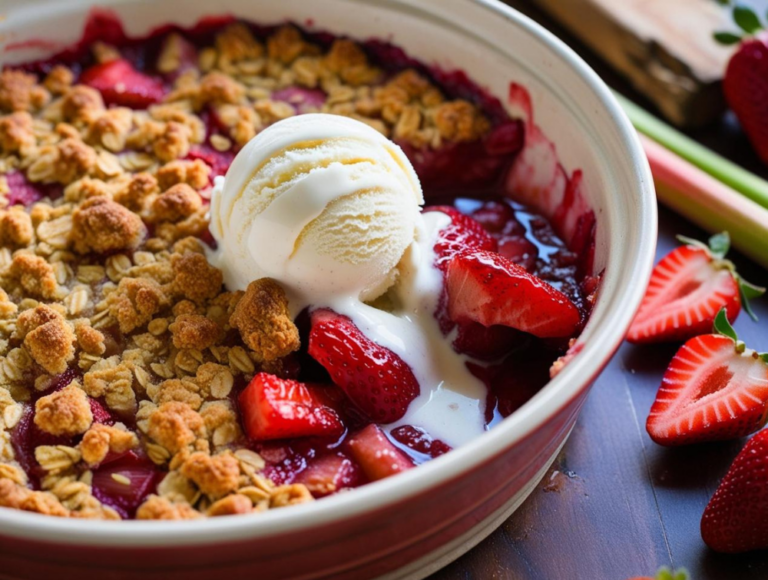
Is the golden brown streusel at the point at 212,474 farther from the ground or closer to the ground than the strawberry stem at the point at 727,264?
closer to the ground

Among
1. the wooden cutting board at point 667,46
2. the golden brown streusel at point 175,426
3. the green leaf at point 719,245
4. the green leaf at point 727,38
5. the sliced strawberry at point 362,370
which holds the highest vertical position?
the green leaf at point 727,38

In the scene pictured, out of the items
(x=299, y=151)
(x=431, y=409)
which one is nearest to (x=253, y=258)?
(x=299, y=151)

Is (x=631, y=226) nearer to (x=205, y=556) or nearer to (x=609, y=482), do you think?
(x=609, y=482)

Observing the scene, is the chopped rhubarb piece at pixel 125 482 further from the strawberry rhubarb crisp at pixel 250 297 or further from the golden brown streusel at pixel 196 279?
the golden brown streusel at pixel 196 279

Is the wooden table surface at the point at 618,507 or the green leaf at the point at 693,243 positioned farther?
the green leaf at the point at 693,243

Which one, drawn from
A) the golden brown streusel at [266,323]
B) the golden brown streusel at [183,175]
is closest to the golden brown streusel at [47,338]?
the golden brown streusel at [266,323]

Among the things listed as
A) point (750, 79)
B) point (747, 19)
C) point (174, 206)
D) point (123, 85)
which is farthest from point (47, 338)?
point (747, 19)

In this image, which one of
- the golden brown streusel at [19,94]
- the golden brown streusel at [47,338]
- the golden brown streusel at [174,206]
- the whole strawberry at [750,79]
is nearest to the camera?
the golden brown streusel at [47,338]

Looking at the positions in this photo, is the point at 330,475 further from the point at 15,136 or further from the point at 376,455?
the point at 15,136
